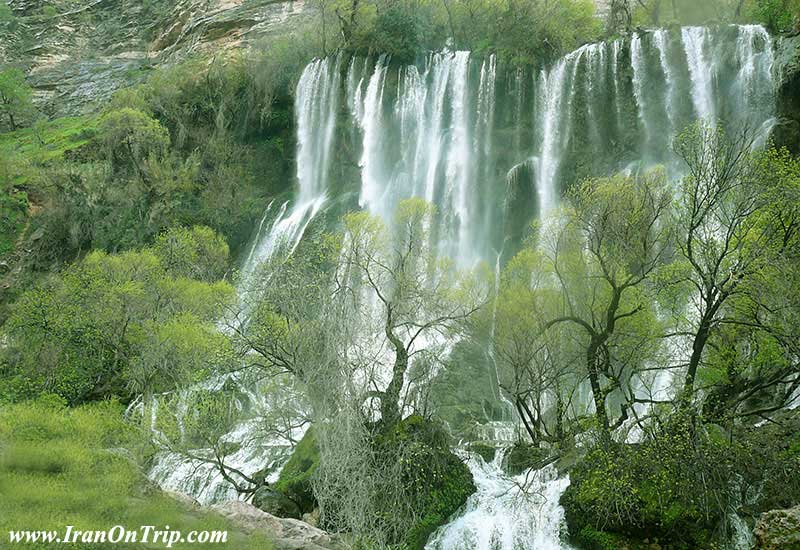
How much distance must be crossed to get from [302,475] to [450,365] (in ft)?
27.5

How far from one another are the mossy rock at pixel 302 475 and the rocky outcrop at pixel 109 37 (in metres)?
45.9

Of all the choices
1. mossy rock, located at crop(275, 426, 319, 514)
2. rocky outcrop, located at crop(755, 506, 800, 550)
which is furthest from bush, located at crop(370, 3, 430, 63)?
rocky outcrop, located at crop(755, 506, 800, 550)

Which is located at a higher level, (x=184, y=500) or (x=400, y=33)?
(x=400, y=33)

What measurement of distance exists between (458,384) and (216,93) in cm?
3269

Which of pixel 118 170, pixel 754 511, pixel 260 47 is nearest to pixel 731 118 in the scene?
pixel 754 511

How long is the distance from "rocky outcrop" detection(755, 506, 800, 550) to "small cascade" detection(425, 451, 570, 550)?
6.19 meters

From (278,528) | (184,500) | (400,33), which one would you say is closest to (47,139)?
(400,33)

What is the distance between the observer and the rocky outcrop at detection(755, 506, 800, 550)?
8.66 m

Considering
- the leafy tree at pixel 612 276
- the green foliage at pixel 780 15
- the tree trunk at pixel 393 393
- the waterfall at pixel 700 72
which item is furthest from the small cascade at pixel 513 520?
the green foliage at pixel 780 15

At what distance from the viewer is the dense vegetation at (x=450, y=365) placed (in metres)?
13.0

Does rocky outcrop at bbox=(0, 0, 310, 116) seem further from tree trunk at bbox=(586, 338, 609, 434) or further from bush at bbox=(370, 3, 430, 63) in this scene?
tree trunk at bbox=(586, 338, 609, 434)

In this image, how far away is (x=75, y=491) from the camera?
456 inches

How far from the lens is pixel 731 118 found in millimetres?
28375

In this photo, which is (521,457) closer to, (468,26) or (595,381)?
(595,381)
